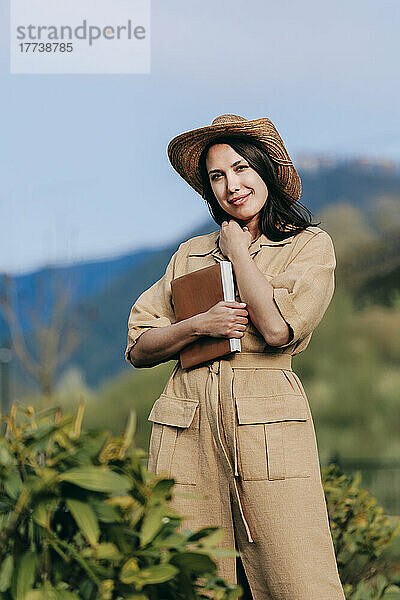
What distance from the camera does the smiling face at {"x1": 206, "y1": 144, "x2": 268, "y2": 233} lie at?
6.39 feet

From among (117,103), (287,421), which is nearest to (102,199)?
(117,103)

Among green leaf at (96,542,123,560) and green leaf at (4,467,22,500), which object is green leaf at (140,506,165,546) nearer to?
green leaf at (96,542,123,560)

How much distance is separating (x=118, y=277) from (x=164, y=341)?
7.26 feet

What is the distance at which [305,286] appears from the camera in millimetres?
1835

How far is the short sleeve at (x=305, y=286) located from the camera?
1809 millimetres

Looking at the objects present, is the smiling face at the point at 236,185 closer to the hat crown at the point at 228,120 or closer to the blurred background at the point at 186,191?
the hat crown at the point at 228,120

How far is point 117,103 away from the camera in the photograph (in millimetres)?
4043

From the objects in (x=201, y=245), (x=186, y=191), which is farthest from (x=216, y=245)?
(x=186, y=191)

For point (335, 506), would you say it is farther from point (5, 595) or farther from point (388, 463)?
point (5, 595)

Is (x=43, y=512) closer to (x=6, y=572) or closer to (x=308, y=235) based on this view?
(x=6, y=572)

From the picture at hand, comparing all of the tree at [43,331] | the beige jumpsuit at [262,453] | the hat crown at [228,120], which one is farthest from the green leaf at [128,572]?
the tree at [43,331]

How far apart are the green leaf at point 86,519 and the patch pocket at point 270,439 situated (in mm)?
885

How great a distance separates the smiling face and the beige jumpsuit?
0.47 ft

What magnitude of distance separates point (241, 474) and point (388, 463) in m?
2.23
